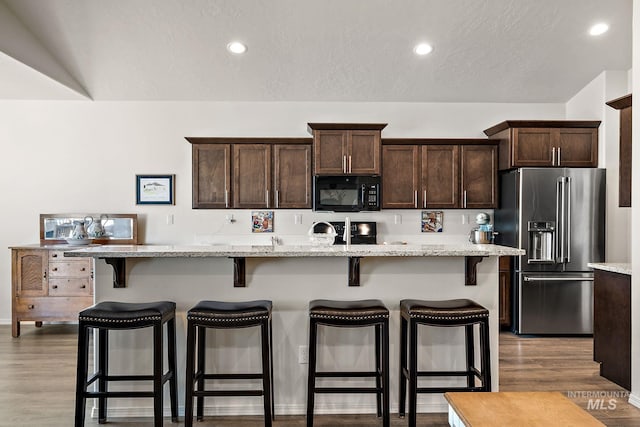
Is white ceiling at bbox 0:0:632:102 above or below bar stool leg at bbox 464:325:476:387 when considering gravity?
above

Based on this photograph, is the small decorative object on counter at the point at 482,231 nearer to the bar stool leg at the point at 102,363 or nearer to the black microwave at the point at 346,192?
the black microwave at the point at 346,192

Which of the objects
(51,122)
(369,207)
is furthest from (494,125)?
(51,122)

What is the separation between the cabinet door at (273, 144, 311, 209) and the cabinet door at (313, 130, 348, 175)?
0.52 ft

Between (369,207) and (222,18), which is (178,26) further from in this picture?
(369,207)

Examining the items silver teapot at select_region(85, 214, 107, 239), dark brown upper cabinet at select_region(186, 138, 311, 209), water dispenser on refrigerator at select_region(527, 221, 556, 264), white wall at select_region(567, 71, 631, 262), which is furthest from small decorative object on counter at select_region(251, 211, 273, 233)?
white wall at select_region(567, 71, 631, 262)

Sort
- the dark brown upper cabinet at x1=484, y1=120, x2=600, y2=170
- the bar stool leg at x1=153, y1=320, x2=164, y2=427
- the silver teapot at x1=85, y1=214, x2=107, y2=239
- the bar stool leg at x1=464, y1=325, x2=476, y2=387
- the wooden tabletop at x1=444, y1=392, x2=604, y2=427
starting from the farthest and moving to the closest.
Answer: the silver teapot at x1=85, y1=214, x2=107, y2=239
the dark brown upper cabinet at x1=484, y1=120, x2=600, y2=170
the bar stool leg at x1=464, y1=325, x2=476, y2=387
the bar stool leg at x1=153, y1=320, x2=164, y2=427
the wooden tabletop at x1=444, y1=392, x2=604, y2=427

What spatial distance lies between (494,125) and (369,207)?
1901 mm

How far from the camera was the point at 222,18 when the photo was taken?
3482 mm

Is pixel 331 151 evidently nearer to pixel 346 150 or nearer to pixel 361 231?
pixel 346 150

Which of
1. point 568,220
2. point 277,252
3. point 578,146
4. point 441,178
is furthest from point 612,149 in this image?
point 277,252

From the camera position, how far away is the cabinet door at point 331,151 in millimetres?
4512

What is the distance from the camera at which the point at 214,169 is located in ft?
15.1

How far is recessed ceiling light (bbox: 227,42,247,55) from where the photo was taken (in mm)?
3814

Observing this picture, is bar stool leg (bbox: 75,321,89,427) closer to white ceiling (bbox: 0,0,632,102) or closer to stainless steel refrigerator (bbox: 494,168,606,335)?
white ceiling (bbox: 0,0,632,102)
